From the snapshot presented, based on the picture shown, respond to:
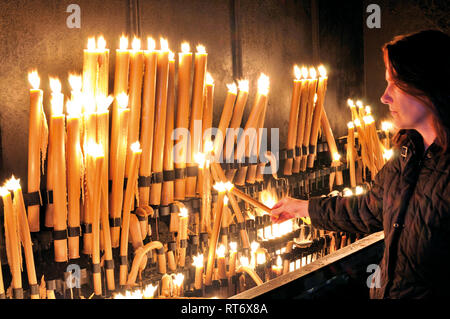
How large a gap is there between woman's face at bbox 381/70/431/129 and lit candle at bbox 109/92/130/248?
47.2 inches

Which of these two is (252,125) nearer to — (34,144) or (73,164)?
(73,164)

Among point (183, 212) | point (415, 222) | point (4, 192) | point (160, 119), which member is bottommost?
point (183, 212)

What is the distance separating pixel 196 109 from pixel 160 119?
263 millimetres

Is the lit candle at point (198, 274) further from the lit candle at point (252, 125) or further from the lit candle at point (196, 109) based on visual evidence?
the lit candle at point (252, 125)

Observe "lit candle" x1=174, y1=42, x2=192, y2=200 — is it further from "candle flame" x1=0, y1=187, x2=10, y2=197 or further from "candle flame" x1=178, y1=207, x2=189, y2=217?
"candle flame" x1=0, y1=187, x2=10, y2=197

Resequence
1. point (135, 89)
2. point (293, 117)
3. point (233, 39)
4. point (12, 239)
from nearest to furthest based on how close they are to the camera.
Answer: point (12, 239), point (135, 89), point (293, 117), point (233, 39)

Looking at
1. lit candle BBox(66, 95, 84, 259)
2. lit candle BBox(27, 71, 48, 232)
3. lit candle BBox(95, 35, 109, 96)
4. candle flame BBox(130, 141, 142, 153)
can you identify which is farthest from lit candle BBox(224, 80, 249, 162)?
lit candle BBox(27, 71, 48, 232)

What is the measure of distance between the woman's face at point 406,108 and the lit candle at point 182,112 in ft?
3.96

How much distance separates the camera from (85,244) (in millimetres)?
2436

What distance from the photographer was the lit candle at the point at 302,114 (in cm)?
346

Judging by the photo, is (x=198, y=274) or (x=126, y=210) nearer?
(x=126, y=210)

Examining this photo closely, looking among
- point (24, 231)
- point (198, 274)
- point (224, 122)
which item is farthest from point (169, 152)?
point (24, 231)

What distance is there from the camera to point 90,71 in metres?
2.45
